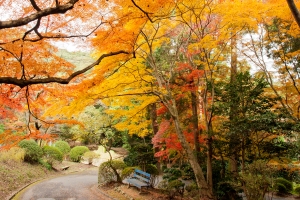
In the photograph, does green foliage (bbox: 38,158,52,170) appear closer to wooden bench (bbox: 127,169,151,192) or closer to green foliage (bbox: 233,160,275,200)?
wooden bench (bbox: 127,169,151,192)

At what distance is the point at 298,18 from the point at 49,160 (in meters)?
16.3

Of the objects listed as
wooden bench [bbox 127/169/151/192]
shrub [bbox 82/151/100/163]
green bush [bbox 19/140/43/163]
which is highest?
green bush [bbox 19/140/43/163]

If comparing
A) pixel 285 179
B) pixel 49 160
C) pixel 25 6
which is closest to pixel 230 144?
pixel 25 6

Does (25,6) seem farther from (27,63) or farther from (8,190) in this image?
(8,190)

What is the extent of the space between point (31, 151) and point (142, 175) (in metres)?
8.10

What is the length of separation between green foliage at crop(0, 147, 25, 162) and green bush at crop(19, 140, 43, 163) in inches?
19.5

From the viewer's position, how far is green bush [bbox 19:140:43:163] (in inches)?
553

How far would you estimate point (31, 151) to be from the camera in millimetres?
14094

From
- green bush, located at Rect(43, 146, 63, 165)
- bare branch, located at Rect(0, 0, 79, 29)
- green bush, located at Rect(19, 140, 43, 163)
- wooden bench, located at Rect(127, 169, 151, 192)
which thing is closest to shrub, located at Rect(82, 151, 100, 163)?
green bush, located at Rect(43, 146, 63, 165)

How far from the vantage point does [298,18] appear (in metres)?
4.14

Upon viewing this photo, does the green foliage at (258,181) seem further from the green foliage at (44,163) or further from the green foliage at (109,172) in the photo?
the green foliage at (44,163)

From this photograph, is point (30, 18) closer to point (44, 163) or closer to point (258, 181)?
point (258, 181)

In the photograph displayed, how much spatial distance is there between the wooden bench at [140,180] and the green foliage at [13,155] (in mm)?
7314

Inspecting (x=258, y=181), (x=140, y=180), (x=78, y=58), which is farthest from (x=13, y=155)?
(x=78, y=58)
